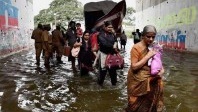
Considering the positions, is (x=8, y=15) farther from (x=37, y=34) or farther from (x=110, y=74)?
Result: (x=110, y=74)

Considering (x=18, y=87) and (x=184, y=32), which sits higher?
(x=184, y=32)

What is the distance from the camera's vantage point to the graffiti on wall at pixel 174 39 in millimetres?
23267

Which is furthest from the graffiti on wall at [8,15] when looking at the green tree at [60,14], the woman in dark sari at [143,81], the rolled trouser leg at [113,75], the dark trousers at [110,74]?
the green tree at [60,14]

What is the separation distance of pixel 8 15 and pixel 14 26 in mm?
2024

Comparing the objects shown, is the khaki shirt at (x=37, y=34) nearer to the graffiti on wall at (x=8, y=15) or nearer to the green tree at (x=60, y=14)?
the graffiti on wall at (x=8, y=15)

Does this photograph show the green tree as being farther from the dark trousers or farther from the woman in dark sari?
the woman in dark sari

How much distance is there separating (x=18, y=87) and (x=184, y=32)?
53.9 feet

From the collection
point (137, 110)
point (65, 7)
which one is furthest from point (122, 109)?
point (65, 7)

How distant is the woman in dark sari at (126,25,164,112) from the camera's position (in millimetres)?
4504

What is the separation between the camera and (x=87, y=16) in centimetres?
1458

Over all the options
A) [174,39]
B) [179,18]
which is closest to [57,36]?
[179,18]

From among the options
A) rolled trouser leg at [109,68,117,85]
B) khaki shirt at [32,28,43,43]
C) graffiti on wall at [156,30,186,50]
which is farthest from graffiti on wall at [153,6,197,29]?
rolled trouser leg at [109,68,117,85]

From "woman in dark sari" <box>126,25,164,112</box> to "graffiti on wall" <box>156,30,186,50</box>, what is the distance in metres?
18.7

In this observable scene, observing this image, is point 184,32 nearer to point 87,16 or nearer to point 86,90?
point 87,16
